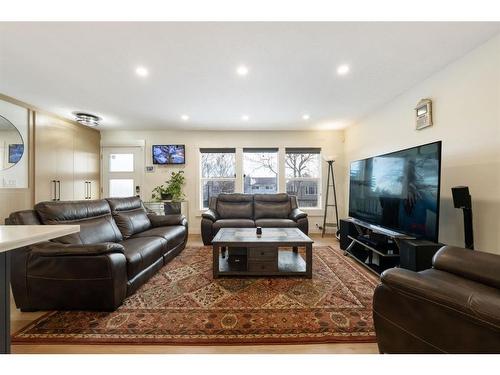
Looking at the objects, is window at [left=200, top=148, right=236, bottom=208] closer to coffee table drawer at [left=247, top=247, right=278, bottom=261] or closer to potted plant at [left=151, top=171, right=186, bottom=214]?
potted plant at [left=151, top=171, right=186, bottom=214]

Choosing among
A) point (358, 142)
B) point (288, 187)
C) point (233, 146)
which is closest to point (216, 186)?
point (233, 146)

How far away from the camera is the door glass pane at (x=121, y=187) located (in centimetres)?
499

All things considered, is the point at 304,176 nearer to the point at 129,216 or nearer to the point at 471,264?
the point at 129,216

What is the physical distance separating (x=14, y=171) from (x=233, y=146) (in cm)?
361

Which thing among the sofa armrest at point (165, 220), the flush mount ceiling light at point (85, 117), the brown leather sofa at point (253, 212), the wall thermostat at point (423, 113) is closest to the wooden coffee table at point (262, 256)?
the sofa armrest at point (165, 220)

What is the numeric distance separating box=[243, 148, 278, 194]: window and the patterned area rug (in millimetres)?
2825

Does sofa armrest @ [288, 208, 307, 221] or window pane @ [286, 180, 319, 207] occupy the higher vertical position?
window pane @ [286, 180, 319, 207]

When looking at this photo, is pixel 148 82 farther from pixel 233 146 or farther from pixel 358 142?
pixel 358 142

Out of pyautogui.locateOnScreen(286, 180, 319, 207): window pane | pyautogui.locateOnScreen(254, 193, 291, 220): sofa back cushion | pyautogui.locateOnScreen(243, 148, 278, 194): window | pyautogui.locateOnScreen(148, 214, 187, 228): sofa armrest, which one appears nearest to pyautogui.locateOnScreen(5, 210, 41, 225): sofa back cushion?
pyautogui.locateOnScreen(148, 214, 187, 228): sofa armrest

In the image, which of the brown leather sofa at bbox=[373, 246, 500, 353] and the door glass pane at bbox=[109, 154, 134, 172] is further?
the door glass pane at bbox=[109, 154, 134, 172]

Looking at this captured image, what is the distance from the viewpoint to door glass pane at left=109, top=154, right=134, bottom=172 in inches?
196

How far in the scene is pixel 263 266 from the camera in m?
2.46

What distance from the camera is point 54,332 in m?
1.55
